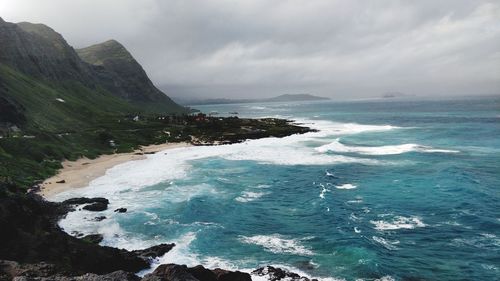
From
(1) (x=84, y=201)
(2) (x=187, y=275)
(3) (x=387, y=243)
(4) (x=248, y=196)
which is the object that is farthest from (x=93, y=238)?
(3) (x=387, y=243)

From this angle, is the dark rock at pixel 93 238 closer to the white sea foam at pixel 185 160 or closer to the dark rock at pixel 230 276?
the dark rock at pixel 230 276

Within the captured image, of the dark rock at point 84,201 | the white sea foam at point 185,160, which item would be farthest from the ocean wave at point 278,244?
the white sea foam at point 185,160

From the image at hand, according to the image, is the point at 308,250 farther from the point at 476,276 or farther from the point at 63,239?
the point at 63,239

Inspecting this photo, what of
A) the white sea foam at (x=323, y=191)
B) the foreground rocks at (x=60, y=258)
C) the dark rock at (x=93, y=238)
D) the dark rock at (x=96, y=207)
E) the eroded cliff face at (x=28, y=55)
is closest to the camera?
the foreground rocks at (x=60, y=258)

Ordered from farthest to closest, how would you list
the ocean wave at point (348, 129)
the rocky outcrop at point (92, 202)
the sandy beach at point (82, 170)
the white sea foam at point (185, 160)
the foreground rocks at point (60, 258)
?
the ocean wave at point (348, 129) → the white sea foam at point (185, 160) → the sandy beach at point (82, 170) → the rocky outcrop at point (92, 202) → the foreground rocks at point (60, 258)

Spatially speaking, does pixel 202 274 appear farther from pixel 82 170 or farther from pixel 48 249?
pixel 82 170

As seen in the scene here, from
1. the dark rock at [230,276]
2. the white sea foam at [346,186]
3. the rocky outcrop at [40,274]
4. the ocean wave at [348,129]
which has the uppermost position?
the rocky outcrop at [40,274]

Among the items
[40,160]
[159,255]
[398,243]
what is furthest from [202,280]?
[40,160]
